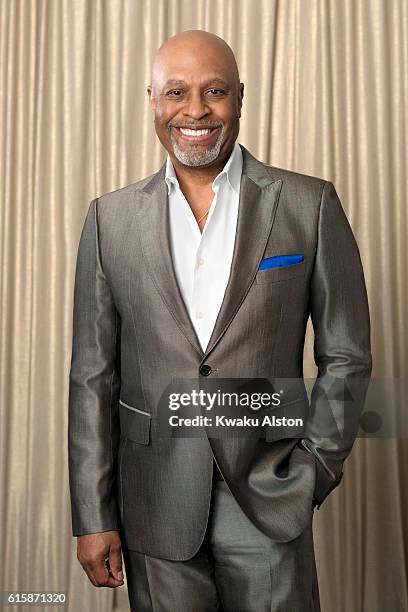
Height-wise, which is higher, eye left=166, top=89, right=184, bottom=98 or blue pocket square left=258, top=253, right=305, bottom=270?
eye left=166, top=89, right=184, bottom=98

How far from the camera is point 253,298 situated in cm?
178

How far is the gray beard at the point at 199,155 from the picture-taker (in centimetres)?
184

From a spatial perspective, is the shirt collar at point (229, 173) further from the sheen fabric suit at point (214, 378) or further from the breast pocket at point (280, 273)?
the breast pocket at point (280, 273)

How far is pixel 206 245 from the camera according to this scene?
1.84 m

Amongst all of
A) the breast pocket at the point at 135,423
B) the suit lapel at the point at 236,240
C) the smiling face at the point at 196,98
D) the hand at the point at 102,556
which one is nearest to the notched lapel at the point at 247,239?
the suit lapel at the point at 236,240

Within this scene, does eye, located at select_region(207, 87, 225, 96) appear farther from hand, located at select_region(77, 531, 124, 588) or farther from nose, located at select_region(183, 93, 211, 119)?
hand, located at select_region(77, 531, 124, 588)

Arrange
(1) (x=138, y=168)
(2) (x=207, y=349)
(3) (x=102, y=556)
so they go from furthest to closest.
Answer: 1. (1) (x=138, y=168)
2. (3) (x=102, y=556)
3. (2) (x=207, y=349)

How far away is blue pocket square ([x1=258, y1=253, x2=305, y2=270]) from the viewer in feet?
5.92

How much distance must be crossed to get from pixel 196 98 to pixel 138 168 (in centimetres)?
130

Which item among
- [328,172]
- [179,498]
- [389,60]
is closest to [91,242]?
[179,498]

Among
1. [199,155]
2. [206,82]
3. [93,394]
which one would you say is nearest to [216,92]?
[206,82]

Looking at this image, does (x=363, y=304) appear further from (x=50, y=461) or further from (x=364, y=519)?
(x=50, y=461)

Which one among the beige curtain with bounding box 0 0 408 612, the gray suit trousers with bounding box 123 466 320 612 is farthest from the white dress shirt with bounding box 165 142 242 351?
the beige curtain with bounding box 0 0 408 612

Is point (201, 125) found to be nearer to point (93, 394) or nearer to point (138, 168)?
point (93, 394)
